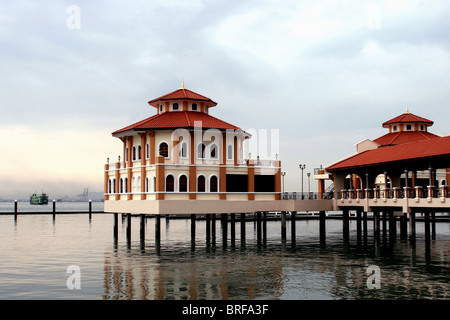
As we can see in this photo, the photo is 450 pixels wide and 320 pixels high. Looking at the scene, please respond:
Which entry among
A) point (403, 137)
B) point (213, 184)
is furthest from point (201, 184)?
point (403, 137)

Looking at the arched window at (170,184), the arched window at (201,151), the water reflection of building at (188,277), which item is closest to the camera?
the water reflection of building at (188,277)

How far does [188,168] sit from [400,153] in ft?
58.2

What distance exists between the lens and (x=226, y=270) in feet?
104

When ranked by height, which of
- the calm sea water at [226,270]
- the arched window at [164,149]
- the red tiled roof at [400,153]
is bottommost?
the calm sea water at [226,270]

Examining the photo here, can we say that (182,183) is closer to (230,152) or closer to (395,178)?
(230,152)

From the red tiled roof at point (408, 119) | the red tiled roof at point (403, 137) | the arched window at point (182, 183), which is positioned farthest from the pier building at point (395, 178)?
the arched window at point (182, 183)

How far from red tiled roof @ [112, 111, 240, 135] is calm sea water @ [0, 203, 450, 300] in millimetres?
10724

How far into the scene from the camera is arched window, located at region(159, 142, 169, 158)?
45.7m

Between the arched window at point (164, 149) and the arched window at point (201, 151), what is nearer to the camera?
the arched window at point (164, 149)

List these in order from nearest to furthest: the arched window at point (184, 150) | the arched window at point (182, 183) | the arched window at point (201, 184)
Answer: the arched window at point (182, 183)
the arched window at point (201, 184)
the arched window at point (184, 150)

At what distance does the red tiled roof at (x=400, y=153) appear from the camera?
37.4 metres

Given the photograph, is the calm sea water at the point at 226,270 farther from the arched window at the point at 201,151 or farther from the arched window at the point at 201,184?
the arched window at the point at 201,151

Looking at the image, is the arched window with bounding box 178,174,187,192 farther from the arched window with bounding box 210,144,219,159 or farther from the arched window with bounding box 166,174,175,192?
the arched window with bounding box 210,144,219,159
